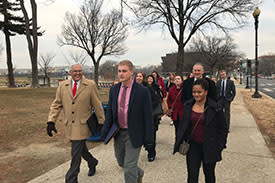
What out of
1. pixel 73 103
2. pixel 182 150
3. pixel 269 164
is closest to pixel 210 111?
pixel 182 150

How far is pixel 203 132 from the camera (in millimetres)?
2580

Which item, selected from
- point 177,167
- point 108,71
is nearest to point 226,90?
point 177,167

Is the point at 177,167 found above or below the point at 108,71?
below

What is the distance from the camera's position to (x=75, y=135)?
3.19 metres

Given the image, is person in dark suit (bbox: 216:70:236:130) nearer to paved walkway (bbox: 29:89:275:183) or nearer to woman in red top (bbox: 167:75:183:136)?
paved walkway (bbox: 29:89:275:183)

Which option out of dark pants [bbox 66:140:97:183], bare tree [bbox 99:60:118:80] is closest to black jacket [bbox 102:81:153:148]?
dark pants [bbox 66:140:97:183]

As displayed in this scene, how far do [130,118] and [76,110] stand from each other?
0.99m

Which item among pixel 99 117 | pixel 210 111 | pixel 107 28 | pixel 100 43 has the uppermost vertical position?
pixel 107 28

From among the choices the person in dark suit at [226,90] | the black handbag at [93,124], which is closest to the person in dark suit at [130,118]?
the black handbag at [93,124]

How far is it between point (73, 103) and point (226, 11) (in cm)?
1724

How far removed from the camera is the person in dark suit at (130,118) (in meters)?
2.72

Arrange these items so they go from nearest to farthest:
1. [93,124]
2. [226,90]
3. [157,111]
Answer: [93,124]
[157,111]
[226,90]

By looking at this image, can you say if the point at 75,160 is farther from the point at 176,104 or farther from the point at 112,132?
the point at 176,104

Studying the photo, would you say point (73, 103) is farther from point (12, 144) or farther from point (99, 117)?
point (12, 144)
